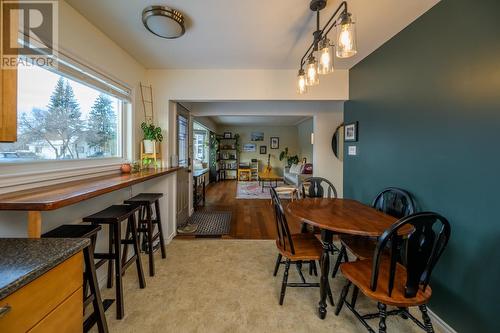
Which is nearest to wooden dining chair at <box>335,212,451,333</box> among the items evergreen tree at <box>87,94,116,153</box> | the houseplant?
evergreen tree at <box>87,94,116,153</box>

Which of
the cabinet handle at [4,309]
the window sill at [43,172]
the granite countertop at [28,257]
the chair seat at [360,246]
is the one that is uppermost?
the window sill at [43,172]

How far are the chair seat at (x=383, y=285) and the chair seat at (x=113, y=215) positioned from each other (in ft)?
5.42

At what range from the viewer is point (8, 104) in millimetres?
945

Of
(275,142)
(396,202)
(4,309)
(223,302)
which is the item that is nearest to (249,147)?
(275,142)

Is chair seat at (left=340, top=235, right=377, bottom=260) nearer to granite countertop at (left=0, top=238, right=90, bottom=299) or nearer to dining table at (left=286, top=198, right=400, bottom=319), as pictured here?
dining table at (left=286, top=198, right=400, bottom=319)

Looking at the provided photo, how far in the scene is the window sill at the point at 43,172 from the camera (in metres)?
1.24

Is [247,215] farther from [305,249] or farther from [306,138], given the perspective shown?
[306,138]

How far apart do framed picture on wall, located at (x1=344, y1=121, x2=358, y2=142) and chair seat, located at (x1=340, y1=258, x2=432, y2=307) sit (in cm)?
160

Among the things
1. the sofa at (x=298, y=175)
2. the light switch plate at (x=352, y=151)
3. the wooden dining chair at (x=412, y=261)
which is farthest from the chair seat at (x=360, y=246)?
the sofa at (x=298, y=175)

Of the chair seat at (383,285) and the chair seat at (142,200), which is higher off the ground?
the chair seat at (142,200)

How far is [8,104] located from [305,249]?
1984 mm

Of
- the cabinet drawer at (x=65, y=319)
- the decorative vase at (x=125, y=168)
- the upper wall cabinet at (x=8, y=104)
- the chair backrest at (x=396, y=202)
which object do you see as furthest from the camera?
the decorative vase at (x=125, y=168)

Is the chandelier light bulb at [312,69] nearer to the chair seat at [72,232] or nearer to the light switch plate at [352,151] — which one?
the light switch plate at [352,151]

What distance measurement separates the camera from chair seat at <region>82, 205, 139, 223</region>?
5.07 ft
